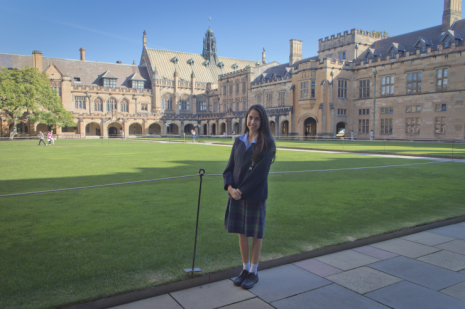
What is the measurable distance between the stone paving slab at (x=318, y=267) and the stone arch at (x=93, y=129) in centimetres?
6817

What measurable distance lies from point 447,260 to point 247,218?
2.76m

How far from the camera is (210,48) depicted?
8444cm

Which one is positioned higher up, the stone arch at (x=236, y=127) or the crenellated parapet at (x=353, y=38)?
the crenellated parapet at (x=353, y=38)

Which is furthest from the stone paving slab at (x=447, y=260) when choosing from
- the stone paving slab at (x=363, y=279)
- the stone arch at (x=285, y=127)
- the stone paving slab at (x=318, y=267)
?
the stone arch at (x=285, y=127)

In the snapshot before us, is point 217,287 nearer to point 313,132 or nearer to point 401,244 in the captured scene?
point 401,244

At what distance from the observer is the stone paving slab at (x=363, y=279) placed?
3.62m

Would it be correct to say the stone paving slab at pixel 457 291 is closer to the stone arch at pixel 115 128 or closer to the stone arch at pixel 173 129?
the stone arch at pixel 115 128

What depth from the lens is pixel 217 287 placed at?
12.0ft

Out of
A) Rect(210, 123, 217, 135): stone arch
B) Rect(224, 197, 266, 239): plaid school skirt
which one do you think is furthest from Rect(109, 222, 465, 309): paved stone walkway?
Rect(210, 123, 217, 135): stone arch

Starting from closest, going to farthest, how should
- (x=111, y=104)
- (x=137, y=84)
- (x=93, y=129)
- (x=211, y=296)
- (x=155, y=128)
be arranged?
1. (x=211, y=296)
2. (x=93, y=129)
3. (x=111, y=104)
4. (x=137, y=84)
5. (x=155, y=128)

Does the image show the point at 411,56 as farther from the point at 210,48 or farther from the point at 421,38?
the point at 210,48

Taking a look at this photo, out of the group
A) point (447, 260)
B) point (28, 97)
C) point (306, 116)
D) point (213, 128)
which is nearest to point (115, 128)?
point (213, 128)

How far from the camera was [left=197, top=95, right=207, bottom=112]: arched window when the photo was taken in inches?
3076

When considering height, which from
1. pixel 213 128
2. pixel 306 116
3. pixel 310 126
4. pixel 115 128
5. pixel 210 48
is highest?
pixel 210 48
